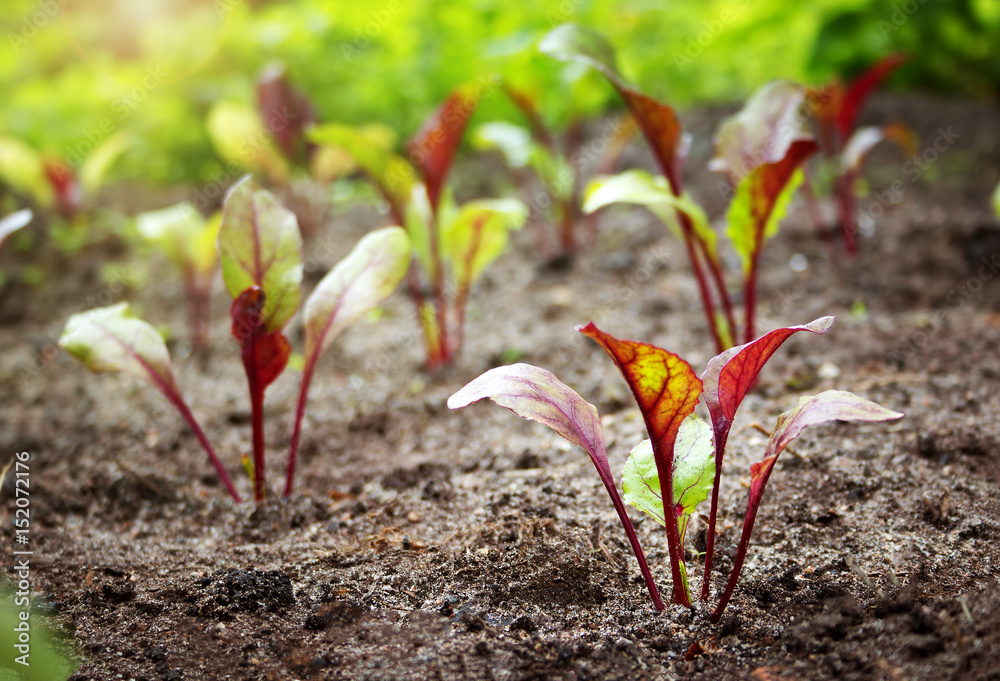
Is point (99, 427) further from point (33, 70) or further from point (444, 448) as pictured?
point (33, 70)

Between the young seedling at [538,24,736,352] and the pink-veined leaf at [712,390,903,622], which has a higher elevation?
the young seedling at [538,24,736,352]

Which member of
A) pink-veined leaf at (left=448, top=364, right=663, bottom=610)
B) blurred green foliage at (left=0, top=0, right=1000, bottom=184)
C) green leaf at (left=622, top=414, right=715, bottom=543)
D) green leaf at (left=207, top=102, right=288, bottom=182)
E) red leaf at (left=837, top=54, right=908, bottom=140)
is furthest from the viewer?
blurred green foliage at (left=0, top=0, right=1000, bottom=184)

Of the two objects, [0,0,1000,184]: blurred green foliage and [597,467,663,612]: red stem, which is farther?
[0,0,1000,184]: blurred green foliage

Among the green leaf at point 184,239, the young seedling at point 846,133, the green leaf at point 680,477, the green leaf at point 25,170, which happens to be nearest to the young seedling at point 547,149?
the young seedling at point 846,133

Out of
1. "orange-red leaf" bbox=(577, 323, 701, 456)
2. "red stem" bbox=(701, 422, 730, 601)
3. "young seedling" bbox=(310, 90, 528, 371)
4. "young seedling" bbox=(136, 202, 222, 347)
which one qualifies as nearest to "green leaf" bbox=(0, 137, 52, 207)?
"young seedling" bbox=(136, 202, 222, 347)

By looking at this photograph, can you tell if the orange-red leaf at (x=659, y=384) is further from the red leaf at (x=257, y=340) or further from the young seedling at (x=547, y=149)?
the young seedling at (x=547, y=149)

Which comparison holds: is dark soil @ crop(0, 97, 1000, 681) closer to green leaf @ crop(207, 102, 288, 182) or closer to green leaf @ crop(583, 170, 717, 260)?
green leaf @ crop(583, 170, 717, 260)
